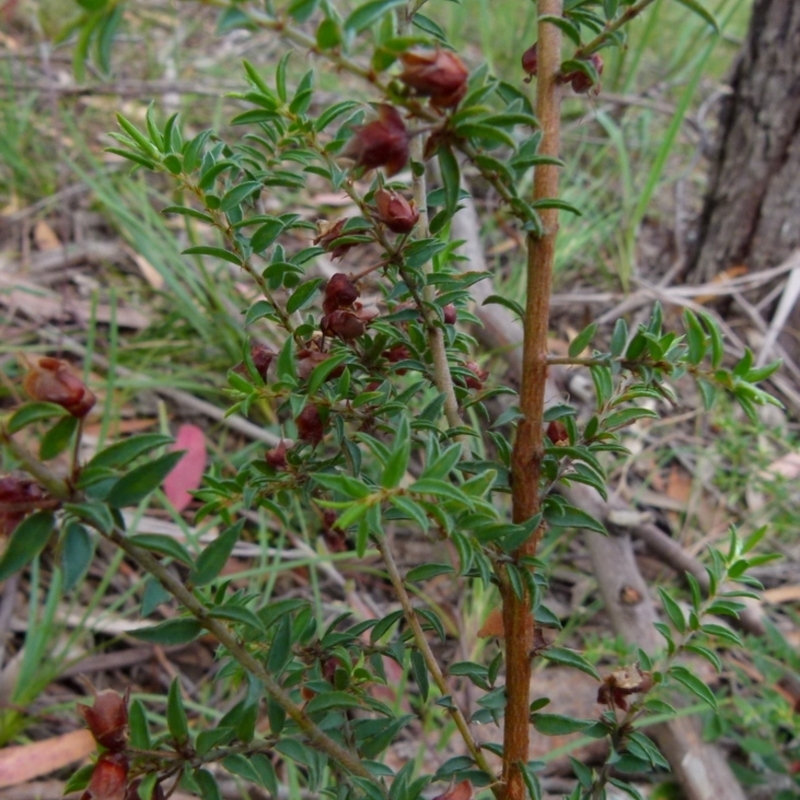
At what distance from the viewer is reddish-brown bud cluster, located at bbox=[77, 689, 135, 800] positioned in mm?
531

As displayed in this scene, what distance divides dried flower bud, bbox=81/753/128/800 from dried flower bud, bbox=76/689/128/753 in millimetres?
12

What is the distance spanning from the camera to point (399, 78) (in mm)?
447

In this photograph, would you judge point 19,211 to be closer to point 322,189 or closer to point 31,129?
point 31,129

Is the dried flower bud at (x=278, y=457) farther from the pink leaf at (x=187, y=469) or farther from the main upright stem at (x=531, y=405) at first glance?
the pink leaf at (x=187, y=469)

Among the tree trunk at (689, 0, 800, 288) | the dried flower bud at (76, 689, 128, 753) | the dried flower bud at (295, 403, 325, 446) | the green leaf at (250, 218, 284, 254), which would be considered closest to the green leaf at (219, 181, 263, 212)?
the green leaf at (250, 218, 284, 254)

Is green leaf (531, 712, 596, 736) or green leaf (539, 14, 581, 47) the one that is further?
green leaf (531, 712, 596, 736)

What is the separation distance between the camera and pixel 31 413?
447 millimetres

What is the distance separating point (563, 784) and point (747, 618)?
49 centimetres

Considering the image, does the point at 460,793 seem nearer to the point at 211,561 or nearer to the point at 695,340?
the point at 211,561

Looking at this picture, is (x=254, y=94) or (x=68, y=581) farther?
(x=254, y=94)

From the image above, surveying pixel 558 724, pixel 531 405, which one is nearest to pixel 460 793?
pixel 558 724

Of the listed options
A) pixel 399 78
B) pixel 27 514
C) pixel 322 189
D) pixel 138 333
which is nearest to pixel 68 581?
pixel 27 514

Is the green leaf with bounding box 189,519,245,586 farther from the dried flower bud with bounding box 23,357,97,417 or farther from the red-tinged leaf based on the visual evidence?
the red-tinged leaf

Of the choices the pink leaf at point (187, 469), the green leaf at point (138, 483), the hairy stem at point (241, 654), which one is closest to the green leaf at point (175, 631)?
the hairy stem at point (241, 654)
